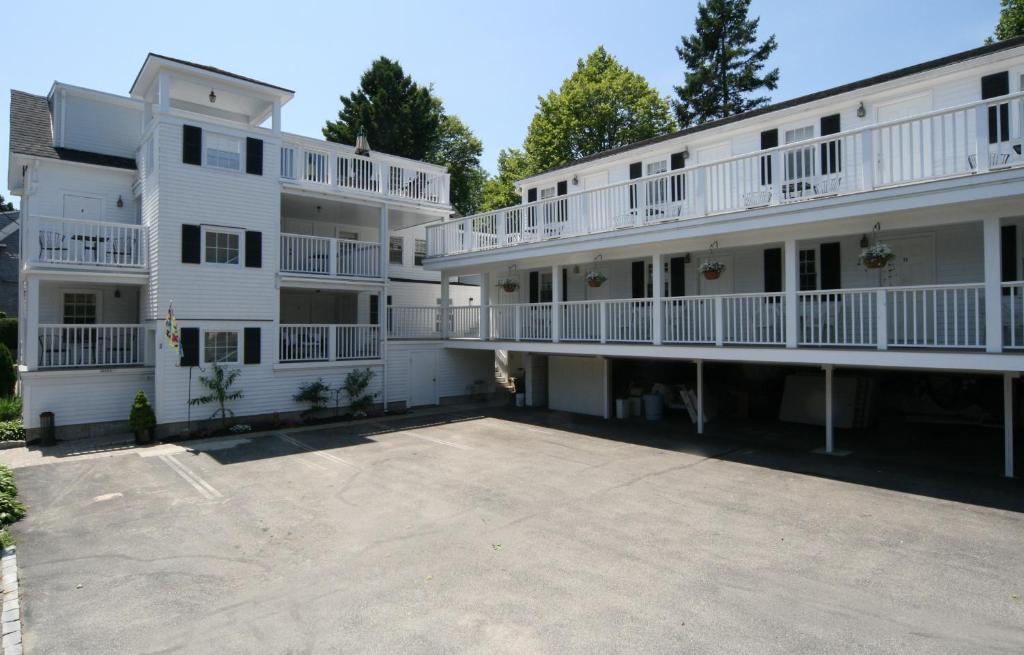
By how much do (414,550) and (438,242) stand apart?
14.3 metres

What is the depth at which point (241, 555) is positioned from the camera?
23.4 feet

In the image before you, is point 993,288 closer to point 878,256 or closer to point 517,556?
point 878,256

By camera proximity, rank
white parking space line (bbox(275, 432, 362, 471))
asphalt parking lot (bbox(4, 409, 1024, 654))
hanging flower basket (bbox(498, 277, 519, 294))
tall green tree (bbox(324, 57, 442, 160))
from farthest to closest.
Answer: tall green tree (bbox(324, 57, 442, 160))
hanging flower basket (bbox(498, 277, 519, 294))
white parking space line (bbox(275, 432, 362, 471))
asphalt parking lot (bbox(4, 409, 1024, 654))

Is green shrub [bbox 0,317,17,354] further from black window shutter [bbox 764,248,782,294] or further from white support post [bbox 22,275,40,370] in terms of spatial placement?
black window shutter [bbox 764,248,782,294]

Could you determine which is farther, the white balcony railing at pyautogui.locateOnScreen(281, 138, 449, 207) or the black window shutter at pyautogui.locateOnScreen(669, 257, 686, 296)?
the white balcony railing at pyautogui.locateOnScreen(281, 138, 449, 207)

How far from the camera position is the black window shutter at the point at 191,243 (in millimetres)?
14695

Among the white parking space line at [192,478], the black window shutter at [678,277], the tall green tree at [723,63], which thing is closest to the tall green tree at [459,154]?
the tall green tree at [723,63]

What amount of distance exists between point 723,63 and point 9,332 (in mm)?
40876

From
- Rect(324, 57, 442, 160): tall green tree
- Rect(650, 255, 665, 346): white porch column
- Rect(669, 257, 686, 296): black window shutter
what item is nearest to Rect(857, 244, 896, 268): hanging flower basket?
Rect(650, 255, 665, 346): white porch column

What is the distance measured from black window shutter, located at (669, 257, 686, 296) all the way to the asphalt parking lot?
6.11m

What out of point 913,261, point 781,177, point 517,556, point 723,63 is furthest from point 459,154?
point 517,556

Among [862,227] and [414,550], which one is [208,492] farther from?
[862,227]

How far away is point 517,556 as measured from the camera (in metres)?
6.92

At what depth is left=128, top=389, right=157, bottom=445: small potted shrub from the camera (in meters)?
13.6
